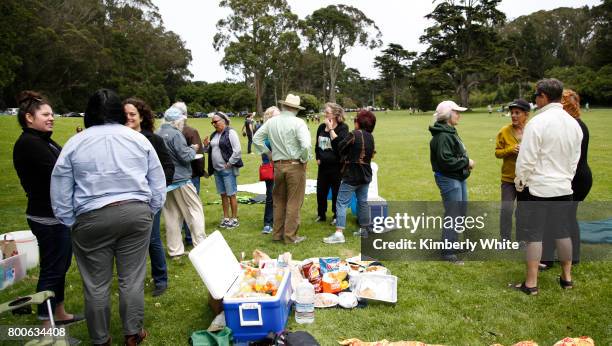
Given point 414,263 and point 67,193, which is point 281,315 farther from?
point 414,263

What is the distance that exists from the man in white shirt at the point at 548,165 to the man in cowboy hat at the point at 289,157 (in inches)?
106

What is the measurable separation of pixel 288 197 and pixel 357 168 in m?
1.04

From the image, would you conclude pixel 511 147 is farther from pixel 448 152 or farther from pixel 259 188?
pixel 259 188

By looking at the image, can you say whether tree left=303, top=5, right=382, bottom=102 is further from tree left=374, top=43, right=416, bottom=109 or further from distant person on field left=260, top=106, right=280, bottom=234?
distant person on field left=260, top=106, right=280, bottom=234

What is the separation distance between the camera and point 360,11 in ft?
197

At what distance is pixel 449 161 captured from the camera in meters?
4.81

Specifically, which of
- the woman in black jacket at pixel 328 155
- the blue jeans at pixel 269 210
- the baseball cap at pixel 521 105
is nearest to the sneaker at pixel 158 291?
the blue jeans at pixel 269 210

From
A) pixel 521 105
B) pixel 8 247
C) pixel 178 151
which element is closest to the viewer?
pixel 8 247

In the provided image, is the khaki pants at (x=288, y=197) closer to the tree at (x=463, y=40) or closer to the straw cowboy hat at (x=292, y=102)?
the straw cowboy hat at (x=292, y=102)

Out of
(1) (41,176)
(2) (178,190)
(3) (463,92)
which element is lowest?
(2) (178,190)

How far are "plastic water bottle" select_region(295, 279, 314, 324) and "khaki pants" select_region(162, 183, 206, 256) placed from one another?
83.2 inches

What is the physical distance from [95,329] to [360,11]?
62599 millimetres

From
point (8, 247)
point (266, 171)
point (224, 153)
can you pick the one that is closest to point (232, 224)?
point (266, 171)

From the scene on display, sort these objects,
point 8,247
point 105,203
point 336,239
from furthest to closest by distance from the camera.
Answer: point 336,239 < point 8,247 < point 105,203
